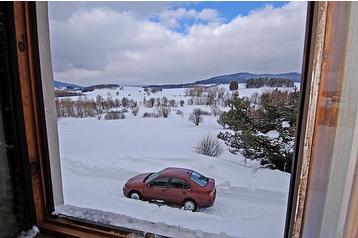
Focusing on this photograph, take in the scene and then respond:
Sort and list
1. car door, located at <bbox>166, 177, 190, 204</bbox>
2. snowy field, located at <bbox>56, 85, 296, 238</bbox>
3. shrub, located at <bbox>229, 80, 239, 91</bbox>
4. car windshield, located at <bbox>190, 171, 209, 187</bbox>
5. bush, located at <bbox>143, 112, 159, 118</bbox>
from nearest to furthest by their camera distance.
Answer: car door, located at <bbox>166, 177, 190, 204</bbox> → car windshield, located at <bbox>190, 171, 209, 187</bbox> → snowy field, located at <bbox>56, 85, 296, 238</bbox> → shrub, located at <bbox>229, 80, 239, 91</bbox> → bush, located at <bbox>143, 112, 159, 118</bbox>

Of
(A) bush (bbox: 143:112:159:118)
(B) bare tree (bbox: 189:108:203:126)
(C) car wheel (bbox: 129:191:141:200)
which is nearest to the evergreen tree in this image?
(B) bare tree (bbox: 189:108:203:126)

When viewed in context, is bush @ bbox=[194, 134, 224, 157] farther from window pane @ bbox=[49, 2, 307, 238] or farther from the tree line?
the tree line

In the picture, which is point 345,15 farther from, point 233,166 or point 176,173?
point 233,166

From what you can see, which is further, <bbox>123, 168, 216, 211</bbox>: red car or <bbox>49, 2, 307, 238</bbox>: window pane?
<bbox>123, 168, 216, 211</bbox>: red car

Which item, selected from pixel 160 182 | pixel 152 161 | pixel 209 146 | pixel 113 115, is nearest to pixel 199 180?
pixel 160 182

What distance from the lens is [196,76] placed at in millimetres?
3428

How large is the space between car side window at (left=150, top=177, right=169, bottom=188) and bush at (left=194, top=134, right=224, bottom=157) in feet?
5.13

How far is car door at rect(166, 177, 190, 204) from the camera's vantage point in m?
2.96

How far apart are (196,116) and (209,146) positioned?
1.92 feet

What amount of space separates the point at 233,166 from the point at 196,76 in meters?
1.76

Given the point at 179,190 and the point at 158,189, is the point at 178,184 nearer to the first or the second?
the point at 179,190

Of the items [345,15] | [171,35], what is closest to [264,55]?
[171,35]

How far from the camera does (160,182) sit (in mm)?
3068

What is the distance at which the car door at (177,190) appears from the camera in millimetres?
2955
